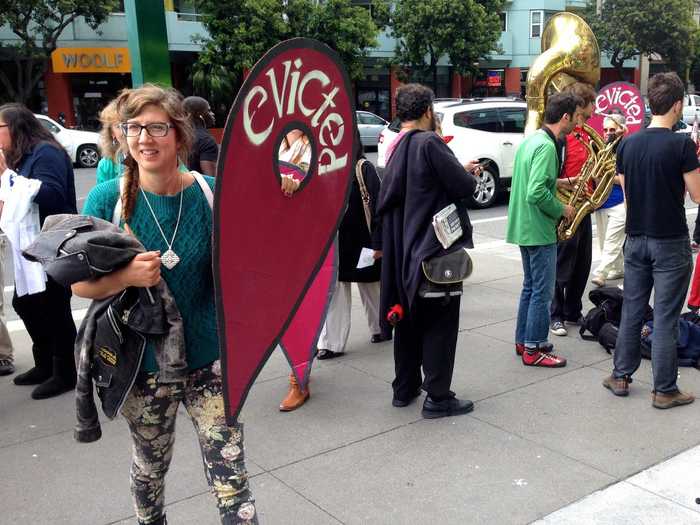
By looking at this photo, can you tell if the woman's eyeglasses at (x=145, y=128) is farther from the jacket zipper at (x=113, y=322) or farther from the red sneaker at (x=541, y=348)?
the red sneaker at (x=541, y=348)

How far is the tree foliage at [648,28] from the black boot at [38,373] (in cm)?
3498

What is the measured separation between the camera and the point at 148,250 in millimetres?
2334

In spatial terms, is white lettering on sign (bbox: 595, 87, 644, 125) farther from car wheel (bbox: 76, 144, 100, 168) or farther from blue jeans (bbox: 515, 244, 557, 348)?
car wheel (bbox: 76, 144, 100, 168)

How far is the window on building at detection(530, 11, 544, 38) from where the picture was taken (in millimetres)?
37469

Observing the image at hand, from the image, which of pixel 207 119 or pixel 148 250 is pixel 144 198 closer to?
pixel 148 250

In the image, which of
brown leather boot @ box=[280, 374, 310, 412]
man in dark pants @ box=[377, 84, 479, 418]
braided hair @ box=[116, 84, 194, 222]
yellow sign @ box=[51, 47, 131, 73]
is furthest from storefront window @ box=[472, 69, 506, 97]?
braided hair @ box=[116, 84, 194, 222]

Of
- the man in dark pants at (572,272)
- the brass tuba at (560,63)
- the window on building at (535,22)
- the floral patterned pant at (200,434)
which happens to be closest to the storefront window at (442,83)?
the window on building at (535,22)

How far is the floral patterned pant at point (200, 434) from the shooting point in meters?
2.37

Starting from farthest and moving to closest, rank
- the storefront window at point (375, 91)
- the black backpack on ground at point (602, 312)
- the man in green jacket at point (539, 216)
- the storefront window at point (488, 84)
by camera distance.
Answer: the storefront window at point (488, 84) → the storefront window at point (375, 91) → the black backpack on ground at point (602, 312) → the man in green jacket at point (539, 216)

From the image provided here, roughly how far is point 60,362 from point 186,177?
2.64 meters

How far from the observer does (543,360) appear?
4.84m

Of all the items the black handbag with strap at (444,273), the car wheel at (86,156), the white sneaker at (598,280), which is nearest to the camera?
the black handbag with strap at (444,273)

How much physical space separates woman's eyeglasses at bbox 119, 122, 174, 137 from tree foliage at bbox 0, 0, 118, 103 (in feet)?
76.7

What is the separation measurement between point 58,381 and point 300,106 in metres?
3.15
